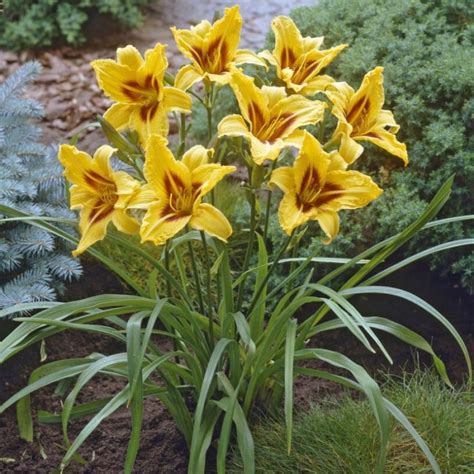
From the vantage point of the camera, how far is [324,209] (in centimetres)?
173

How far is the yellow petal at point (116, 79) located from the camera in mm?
1778

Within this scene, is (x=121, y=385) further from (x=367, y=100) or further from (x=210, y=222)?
(x=367, y=100)

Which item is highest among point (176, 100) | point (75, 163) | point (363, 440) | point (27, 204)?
point (176, 100)

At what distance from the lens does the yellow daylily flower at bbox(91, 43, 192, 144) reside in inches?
69.9

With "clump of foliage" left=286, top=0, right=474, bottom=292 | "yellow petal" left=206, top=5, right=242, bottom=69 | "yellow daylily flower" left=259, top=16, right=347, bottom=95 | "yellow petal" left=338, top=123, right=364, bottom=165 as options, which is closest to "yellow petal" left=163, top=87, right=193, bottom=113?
"yellow petal" left=206, top=5, right=242, bottom=69

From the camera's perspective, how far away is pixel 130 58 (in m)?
1.79

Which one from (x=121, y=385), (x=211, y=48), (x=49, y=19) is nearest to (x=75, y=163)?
(x=211, y=48)

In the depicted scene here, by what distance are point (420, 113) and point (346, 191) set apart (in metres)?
1.25

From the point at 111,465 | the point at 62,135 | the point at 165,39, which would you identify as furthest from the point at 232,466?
the point at 165,39

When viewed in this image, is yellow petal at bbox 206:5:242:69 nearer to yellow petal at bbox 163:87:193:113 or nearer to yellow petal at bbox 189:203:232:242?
yellow petal at bbox 163:87:193:113

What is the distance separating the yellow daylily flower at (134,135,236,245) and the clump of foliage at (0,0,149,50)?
327cm

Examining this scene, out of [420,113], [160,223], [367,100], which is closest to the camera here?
[160,223]

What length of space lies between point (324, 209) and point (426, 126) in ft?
4.02

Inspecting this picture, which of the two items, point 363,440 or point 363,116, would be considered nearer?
point 363,116
